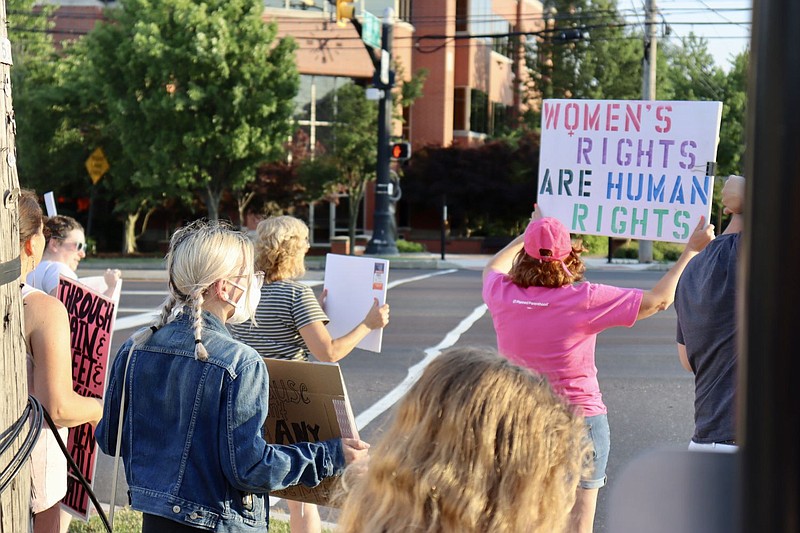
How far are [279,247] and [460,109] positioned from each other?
3757 cm

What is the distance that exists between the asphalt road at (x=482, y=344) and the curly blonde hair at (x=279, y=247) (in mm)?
1009

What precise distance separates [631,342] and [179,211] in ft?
81.4

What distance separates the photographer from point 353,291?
526 cm

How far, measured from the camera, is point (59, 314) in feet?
11.9

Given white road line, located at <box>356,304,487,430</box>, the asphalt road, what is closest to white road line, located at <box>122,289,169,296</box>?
the asphalt road

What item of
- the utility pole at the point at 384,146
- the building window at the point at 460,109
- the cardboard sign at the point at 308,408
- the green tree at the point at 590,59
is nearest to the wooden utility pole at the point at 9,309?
the cardboard sign at the point at 308,408

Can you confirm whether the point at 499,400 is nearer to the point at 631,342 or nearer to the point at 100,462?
the point at 100,462

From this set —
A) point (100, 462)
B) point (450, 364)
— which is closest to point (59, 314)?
point (450, 364)

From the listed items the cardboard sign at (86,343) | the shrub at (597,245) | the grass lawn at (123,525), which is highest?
the cardboard sign at (86,343)

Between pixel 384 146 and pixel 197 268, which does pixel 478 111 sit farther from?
pixel 197 268

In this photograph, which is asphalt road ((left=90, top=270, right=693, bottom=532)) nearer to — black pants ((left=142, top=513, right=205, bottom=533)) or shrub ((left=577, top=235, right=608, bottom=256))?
black pants ((left=142, top=513, right=205, bottom=533))

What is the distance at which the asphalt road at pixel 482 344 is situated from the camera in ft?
25.5

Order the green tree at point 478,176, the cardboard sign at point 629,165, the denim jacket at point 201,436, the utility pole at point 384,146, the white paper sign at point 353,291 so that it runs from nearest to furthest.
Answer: the denim jacket at point 201,436
the cardboard sign at point 629,165
the white paper sign at point 353,291
the utility pole at point 384,146
the green tree at point 478,176

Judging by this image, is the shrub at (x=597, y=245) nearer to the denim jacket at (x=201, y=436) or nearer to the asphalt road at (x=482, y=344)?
the asphalt road at (x=482, y=344)
